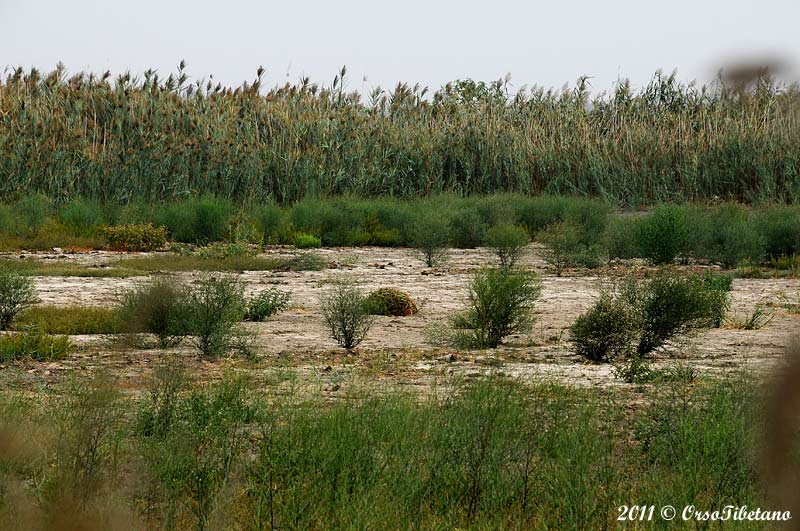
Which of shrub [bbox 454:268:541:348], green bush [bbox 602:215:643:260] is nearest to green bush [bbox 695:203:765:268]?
green bush [bbox 602:215:643:260]

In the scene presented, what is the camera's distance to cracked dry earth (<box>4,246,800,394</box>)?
24.2ft

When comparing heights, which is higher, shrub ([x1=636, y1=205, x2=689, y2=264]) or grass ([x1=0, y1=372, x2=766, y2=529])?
shrub ([x1=636, y1=205, x2=689, y2=264])

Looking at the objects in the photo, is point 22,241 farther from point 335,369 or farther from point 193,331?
point 335,369

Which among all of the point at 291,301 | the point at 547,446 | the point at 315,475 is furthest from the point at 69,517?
the point at 291,301

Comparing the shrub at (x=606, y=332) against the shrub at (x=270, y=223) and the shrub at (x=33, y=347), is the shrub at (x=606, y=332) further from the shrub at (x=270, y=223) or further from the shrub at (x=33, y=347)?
the shrub at (x=270, y=223)

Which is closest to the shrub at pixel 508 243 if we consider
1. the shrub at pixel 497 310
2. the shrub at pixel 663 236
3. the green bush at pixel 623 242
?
the green bush at pixel 623 242

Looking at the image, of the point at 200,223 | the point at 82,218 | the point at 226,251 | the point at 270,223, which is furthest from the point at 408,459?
the point at 82,218

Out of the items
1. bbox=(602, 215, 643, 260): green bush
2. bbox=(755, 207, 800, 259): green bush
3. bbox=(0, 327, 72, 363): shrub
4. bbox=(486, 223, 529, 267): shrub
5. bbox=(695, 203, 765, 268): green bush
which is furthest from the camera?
bbox=(755, 207, 800, 259): green bush

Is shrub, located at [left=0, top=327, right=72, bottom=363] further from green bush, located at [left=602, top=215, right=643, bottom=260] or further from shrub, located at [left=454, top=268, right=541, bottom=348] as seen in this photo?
green bush, located at [left=602, top=215, right=643, bottom=260]

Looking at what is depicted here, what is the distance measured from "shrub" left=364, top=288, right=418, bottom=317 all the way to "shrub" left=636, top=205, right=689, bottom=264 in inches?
238

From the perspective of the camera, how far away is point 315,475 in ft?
14.3

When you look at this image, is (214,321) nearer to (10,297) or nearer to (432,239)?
(10,297)

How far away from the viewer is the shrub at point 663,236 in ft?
52.0

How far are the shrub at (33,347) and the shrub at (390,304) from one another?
3567 millimetres
